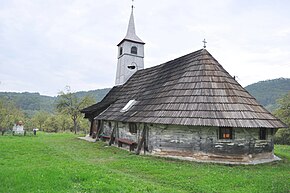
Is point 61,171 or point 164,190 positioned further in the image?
point 61,171

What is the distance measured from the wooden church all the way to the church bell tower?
24.8ft

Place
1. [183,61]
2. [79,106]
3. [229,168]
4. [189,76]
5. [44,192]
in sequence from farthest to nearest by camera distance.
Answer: [79,106] < [183,61] < [189,76] < [229,168] < [44,192]

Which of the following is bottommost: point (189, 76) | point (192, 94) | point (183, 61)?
point (192, 94)

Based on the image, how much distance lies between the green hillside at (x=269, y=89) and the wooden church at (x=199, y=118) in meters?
55.8

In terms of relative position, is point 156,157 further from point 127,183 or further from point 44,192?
point 44,192

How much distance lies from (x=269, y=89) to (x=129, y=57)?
62.1 meters

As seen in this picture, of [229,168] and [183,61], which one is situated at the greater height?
[183,61]

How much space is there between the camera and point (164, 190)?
6.11 metres

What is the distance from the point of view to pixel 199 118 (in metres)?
9.93

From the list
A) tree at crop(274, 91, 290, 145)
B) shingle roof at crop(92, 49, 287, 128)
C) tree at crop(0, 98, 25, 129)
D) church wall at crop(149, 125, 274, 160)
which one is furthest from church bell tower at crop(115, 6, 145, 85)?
tree at crop(0, 98, 25, 129)

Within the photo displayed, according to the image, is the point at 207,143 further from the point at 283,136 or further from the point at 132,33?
the point at 283,136

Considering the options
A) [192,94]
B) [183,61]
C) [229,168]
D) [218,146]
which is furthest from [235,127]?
[183,61]

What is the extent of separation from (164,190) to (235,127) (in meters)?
5.03

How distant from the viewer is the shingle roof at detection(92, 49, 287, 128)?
32.6ft
